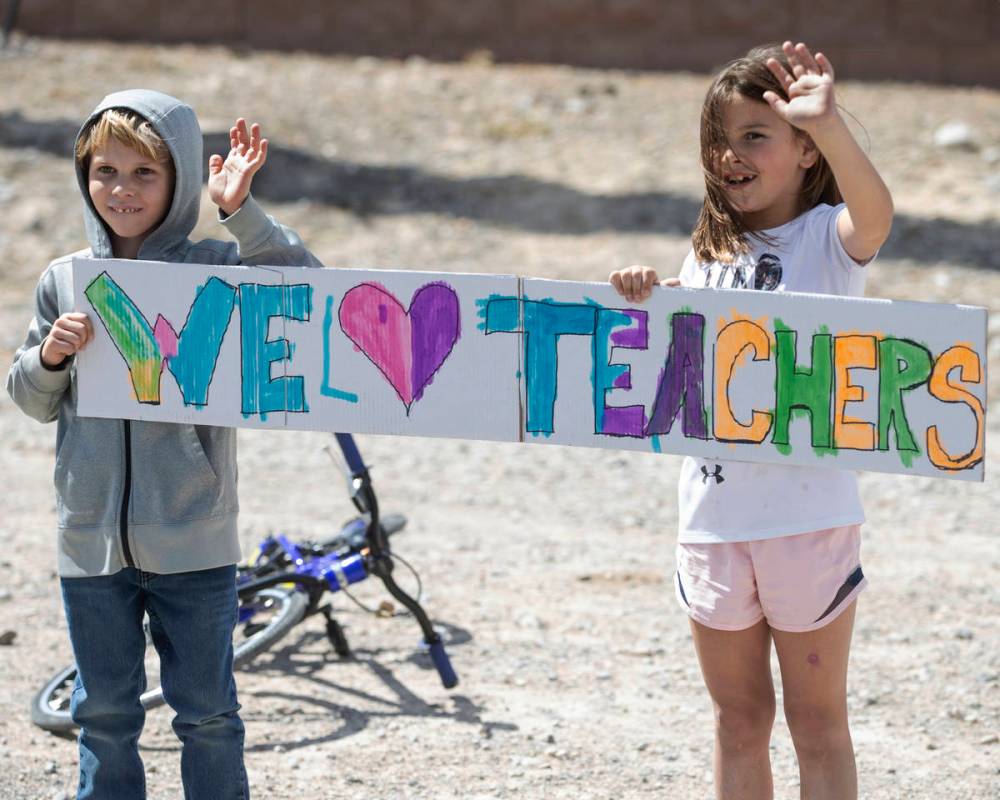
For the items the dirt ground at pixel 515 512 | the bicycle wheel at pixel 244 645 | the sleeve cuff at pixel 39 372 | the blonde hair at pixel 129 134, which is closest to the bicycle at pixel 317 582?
the bicycle wheel at pixel 244 645

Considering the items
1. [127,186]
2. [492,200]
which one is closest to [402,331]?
[127,186]

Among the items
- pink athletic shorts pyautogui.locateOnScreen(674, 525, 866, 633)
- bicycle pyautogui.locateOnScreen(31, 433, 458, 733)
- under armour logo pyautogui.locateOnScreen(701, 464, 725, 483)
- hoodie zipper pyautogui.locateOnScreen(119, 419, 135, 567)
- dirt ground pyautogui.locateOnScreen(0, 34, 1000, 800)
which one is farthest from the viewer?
bicycle pyautogui.locateOnScreen(31, 433, 458, 733)

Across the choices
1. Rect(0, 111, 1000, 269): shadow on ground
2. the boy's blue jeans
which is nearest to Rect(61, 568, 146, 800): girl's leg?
the boy's blue jeans

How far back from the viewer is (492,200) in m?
11.9

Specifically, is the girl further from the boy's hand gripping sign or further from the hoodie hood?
the hoodie hood

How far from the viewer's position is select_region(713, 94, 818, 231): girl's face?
2658 mm

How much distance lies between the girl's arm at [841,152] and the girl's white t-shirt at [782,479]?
0.31 ft

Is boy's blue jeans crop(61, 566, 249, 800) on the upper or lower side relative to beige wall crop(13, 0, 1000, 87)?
lower

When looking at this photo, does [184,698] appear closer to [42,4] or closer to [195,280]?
[195,280]

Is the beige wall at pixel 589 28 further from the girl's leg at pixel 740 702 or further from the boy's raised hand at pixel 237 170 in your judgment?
the girl's leg at pixel 740 702

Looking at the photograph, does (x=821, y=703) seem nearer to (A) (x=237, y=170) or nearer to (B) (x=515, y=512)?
(A) (x=237, y=170)

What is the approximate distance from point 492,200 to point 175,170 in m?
9.03

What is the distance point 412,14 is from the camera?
49.4 feet

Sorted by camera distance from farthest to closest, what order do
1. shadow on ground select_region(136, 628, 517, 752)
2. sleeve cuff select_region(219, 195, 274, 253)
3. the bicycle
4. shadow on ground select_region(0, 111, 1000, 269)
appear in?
shadow on ground select_region(0, 111, 1000, 269) < the bicycle < shadow on ground select_region(136, 628, 517, 752) < sleeve cuff select_region(219, 195, 274, 253)
